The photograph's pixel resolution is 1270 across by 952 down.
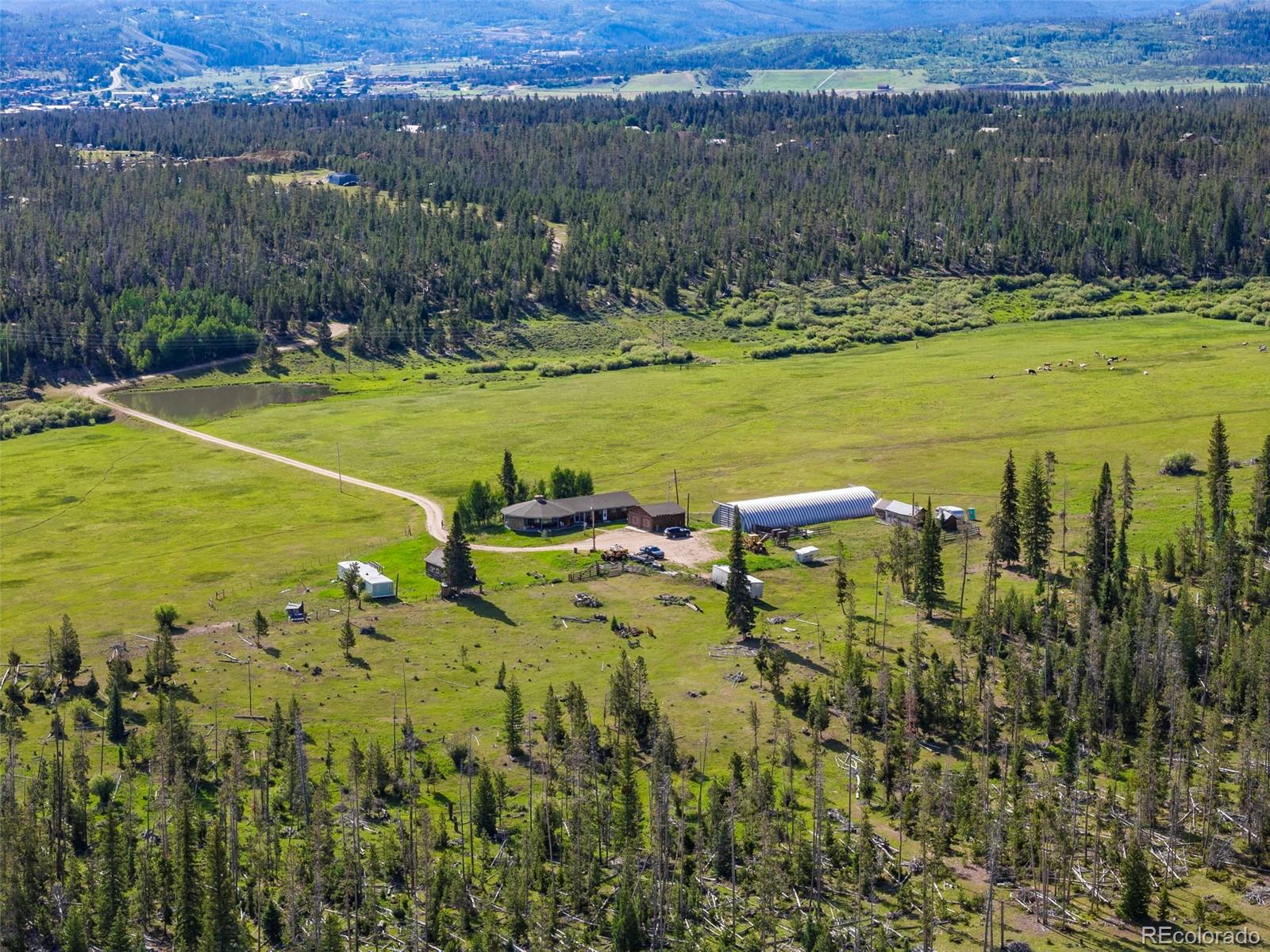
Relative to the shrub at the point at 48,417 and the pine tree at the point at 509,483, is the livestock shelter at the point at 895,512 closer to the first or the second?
the pine tree at the point at 509,483

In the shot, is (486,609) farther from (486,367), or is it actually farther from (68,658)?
(486,367)

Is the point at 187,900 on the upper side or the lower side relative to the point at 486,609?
upper

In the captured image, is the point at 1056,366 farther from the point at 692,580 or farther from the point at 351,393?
the point at 692,580

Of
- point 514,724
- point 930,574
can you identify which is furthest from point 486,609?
point 930,574

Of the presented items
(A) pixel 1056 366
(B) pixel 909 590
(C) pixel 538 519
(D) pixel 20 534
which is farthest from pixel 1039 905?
(A) pixel 1056 366

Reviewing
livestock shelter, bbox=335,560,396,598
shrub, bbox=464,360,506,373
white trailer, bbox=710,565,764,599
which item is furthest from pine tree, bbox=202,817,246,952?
shrub, bbox=464,360,506,373

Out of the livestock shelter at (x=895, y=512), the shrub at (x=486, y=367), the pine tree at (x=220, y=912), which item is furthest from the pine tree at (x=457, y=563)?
the shrub at (x=486, y=367)
